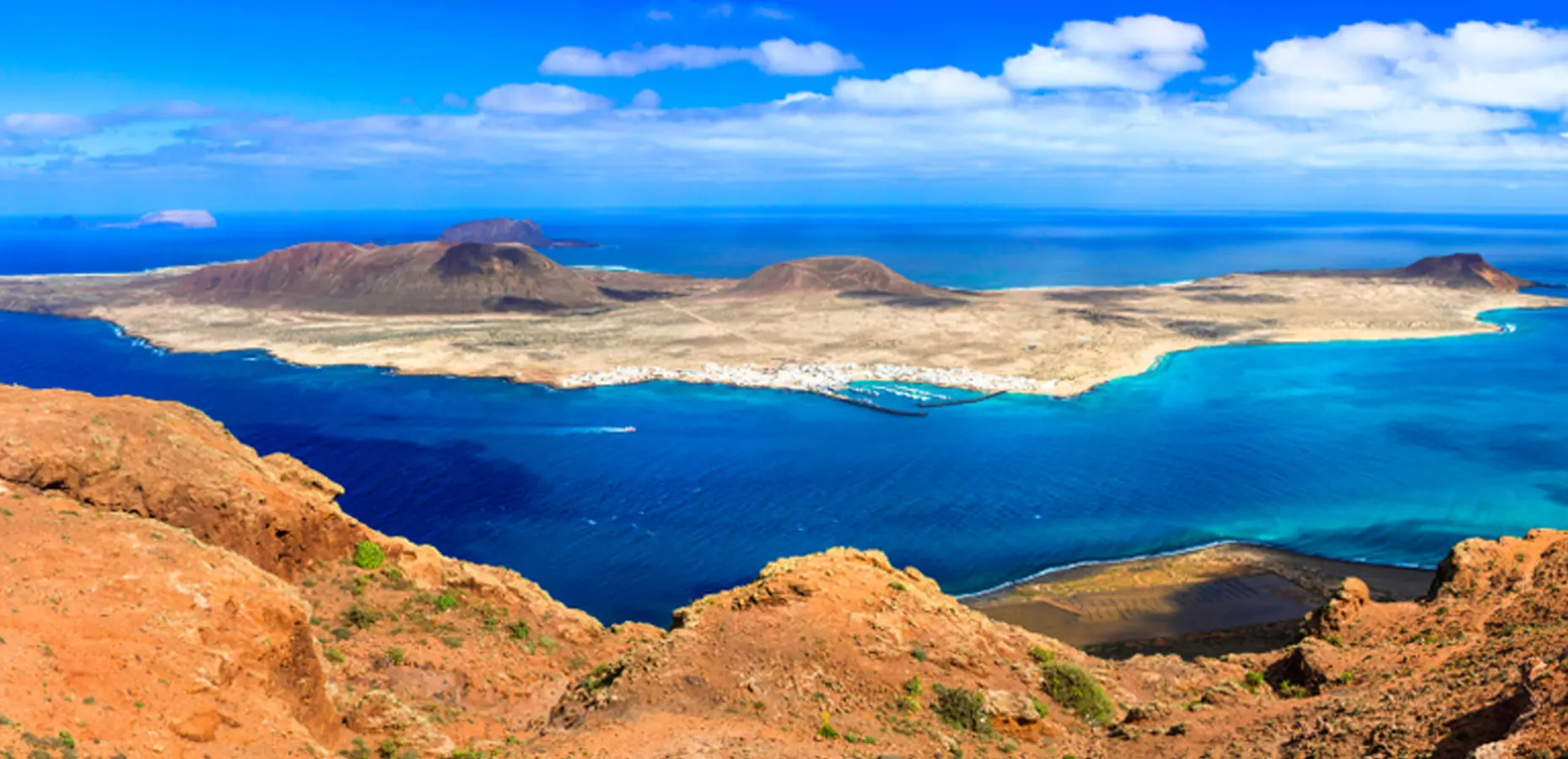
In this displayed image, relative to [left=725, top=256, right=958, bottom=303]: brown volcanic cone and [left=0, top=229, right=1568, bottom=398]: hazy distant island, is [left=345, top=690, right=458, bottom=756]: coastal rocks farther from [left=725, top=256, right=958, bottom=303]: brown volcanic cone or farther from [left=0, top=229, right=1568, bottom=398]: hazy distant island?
[left=725, top=256, right=958, bottom=303]: brown volcanic cone

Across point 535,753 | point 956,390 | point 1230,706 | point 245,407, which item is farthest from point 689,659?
point 245,407

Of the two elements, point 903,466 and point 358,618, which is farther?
point 903,466

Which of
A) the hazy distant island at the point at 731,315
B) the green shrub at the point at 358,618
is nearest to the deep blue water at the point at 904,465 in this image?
the hazy distant island at the point at 731,315

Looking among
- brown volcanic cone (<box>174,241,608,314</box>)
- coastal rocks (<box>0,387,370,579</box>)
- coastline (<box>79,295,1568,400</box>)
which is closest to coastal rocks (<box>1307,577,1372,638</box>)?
coastal rocks (<box>0,387,370,579</box>)

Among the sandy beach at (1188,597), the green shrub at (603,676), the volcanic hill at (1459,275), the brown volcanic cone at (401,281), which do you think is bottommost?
the sandy beach at (1188,597)

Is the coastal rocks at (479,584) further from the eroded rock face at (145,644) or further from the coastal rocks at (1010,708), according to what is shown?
the coastal rocks at (1010,708)

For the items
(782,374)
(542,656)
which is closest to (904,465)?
(782,374)

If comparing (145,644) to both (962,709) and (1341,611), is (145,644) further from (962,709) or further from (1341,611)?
(1341,611)
